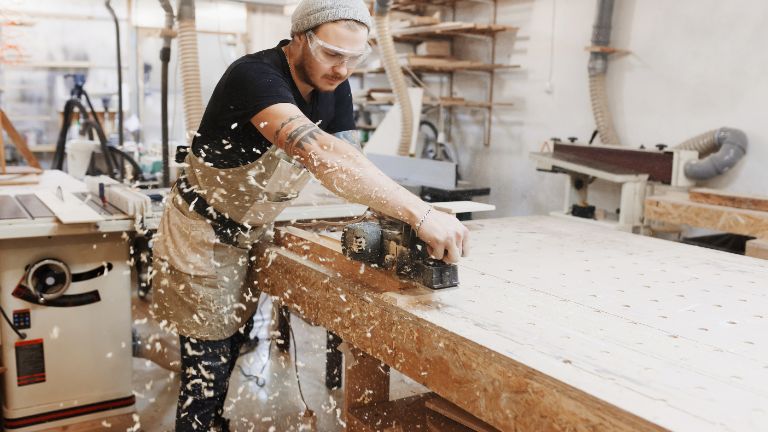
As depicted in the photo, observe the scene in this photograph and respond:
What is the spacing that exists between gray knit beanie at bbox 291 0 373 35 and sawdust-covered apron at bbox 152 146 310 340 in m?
0.38

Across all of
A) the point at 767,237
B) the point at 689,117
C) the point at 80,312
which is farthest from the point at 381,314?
the point at 689,117

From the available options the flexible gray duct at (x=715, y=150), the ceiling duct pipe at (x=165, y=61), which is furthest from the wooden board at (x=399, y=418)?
the flexible gray duct at (x=715, y=150)

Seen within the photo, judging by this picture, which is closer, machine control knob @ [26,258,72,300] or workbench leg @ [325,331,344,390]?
machine control knob @ [26,258,72,300]

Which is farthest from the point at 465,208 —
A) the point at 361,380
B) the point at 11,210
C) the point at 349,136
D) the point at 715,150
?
the point at 715,150

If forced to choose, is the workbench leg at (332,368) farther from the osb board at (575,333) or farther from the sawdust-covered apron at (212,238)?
the osb board at (575,333)

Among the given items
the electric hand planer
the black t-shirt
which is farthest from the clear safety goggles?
the electric hand planer

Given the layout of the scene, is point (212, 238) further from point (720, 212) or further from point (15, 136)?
point (720, 212)

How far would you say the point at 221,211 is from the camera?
6.13 feet

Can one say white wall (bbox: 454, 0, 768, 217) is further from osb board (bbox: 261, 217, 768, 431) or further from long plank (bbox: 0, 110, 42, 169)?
long plank (bbox: 0, 110, 42, 169)

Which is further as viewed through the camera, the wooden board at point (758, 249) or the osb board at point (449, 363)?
the wooden board at point (758, 249)

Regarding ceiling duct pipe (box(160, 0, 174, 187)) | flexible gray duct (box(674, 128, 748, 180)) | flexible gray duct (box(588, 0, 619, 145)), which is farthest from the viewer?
flexible gray duct (box(588, 0, 619, 145))

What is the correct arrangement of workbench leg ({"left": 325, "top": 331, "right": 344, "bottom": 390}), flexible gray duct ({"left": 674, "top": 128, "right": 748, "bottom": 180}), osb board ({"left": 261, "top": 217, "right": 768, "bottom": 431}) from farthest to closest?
flexible gray duct ({"left": 674, "top": 128, "right": 748, "bottom": 180}) → workbench leg ({"left": 325, "top": 331, "right": 344, "bottom": 390}) → osb board ({"left": 261, "top": 217, "right": 768, "bottom": 431})

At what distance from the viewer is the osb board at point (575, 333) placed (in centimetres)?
96

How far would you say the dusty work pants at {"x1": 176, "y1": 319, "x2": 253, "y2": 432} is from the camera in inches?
72.8
